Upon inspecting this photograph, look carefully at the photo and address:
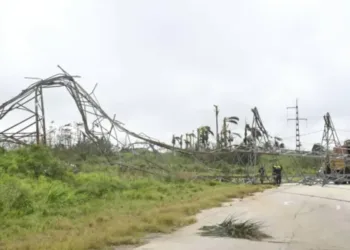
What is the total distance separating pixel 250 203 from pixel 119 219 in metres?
7.84

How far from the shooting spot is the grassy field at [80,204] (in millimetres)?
10016

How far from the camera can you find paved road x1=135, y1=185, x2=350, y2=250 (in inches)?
380

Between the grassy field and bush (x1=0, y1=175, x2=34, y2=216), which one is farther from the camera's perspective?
bush (x1=0, y1=175, x2=34, y2=216)

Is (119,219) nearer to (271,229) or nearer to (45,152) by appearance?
(271,229)

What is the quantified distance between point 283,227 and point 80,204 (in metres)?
7.10

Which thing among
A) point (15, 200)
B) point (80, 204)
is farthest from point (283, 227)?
point (15, 200)

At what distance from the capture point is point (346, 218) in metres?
14.4

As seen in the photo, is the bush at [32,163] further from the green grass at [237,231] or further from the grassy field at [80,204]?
the green grass at [237,231]

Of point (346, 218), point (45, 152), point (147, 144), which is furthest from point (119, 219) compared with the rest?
point (147, 144)

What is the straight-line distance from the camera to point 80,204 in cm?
1617

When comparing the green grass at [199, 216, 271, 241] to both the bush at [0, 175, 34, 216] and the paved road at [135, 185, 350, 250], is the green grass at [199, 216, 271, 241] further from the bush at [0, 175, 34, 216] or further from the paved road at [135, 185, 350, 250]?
the bush at [0, 175, 34, 216]

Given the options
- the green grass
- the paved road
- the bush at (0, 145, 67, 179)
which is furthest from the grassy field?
the green grass

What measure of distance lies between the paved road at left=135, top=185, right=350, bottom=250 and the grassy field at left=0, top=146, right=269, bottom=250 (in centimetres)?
70

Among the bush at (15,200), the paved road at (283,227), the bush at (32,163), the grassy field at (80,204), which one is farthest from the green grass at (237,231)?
the bush at (32,163)
